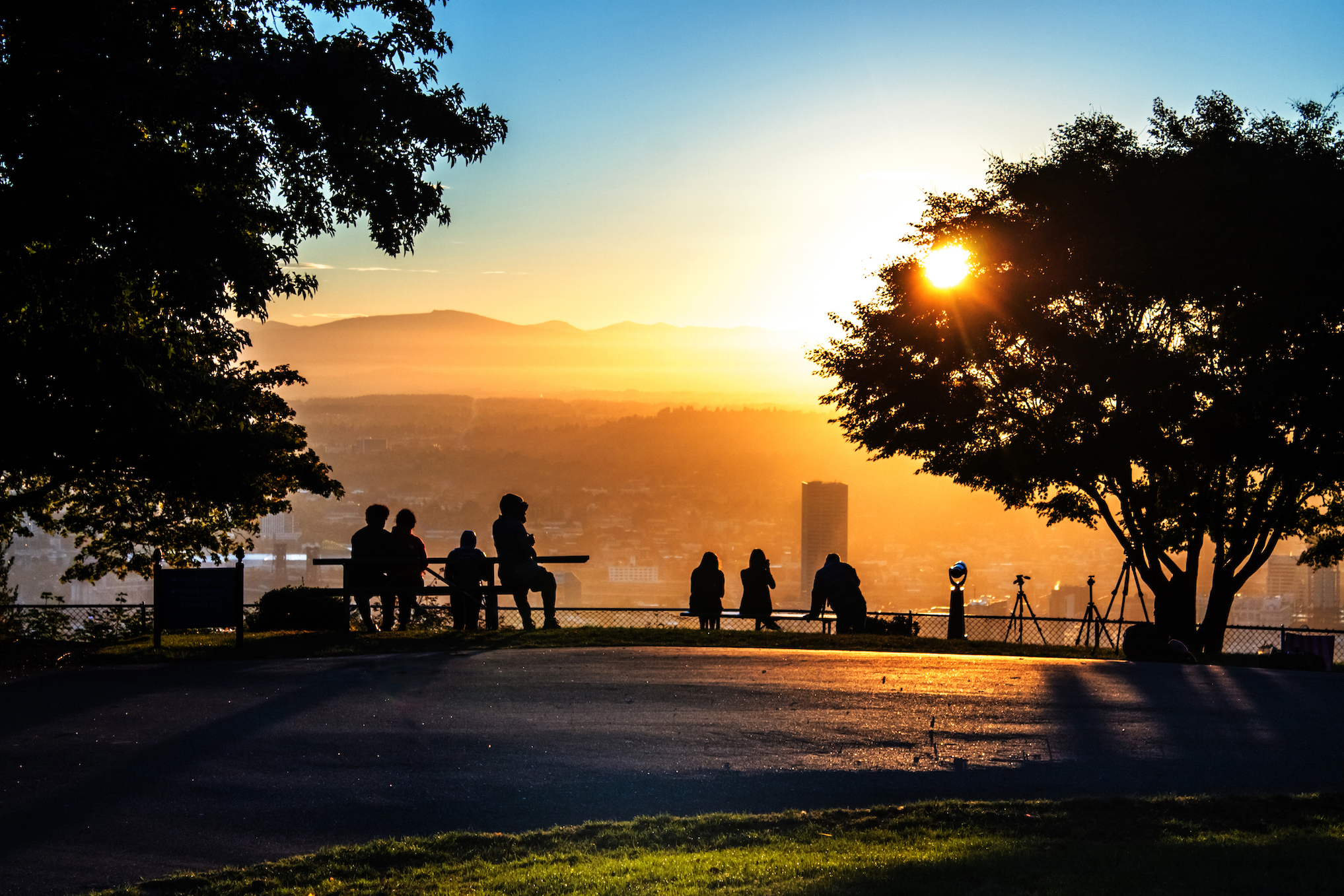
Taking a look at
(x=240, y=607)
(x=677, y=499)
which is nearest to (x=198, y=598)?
(x=240, y=607)

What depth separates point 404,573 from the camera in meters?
15.7

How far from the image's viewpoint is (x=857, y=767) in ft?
26.6

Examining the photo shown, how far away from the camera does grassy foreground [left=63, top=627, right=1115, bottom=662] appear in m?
12.9

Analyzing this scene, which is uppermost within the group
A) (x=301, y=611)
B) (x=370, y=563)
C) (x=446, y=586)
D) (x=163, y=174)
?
(x=163, y=174)

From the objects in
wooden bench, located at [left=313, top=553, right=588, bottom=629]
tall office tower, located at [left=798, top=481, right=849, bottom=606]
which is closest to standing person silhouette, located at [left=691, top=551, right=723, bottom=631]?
wooden bench, located at [left=313, top=553, right=588, bottom=629]

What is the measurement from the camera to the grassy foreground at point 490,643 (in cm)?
1287

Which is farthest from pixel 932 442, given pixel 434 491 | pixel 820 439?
pixel 820 439

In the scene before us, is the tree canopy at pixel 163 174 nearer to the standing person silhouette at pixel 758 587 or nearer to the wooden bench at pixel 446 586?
the wooden bench at pixel 446 586

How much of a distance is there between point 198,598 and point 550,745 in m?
6.24

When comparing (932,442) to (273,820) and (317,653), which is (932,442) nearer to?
(317,653)

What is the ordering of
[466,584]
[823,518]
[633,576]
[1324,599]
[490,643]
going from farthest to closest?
[823,518]
[633,576]
[1324,599]
[466,584]
[490,643]

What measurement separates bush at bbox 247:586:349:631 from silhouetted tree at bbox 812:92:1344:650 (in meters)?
11.2

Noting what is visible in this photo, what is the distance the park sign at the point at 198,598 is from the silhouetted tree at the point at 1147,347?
1323 cm

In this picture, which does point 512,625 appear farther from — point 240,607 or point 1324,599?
point 1324,599
